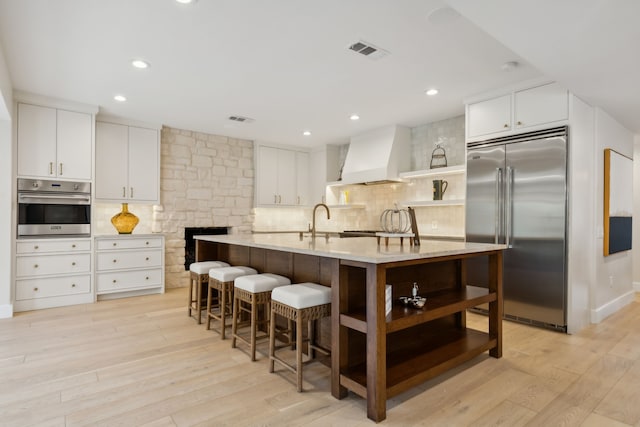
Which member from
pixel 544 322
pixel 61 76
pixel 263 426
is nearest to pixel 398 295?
pixel 263 426

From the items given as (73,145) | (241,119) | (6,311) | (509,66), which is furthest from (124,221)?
(509,66)

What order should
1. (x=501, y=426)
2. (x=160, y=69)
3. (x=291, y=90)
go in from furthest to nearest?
1. (x=291, y=90)
2. (x=160, y=69)
3. (x=501, y=426)

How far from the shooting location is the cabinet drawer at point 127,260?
482cm

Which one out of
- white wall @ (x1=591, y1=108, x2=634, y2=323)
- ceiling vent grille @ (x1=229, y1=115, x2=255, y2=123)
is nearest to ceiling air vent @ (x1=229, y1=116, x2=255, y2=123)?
ceiling vent grille @ (x1=229, y1=115, x2=255, y2=123)

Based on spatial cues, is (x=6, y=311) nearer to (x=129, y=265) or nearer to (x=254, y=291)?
(x=129, y=265)

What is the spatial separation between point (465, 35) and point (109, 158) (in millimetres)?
4814

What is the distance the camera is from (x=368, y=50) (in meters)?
3.07

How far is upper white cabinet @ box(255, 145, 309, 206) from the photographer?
664 centimetres

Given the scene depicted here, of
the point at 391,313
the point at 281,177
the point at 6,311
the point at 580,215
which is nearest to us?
the point at 391,313

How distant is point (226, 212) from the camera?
6336 mm

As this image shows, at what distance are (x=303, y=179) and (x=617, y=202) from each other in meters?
4.87

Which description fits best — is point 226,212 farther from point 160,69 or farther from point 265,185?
point 160,69

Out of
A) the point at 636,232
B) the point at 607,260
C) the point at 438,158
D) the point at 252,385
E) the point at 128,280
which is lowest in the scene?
the point at 252,385

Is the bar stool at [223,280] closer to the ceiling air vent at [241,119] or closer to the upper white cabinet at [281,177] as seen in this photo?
the ceiling air vent at [241,119]
